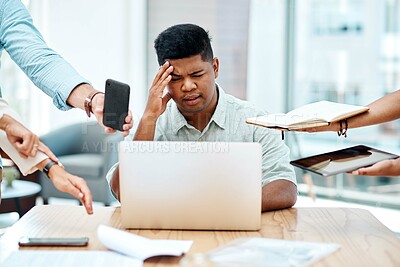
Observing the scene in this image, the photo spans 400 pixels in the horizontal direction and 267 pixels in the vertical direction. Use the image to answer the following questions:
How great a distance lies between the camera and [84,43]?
604cm

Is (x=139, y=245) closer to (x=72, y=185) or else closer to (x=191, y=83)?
(x=72, y=185)

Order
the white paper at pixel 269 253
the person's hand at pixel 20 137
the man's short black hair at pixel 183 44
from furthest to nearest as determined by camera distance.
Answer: the man's short black hair at pixel 183 44 → the person's hand at pixel 20 137 → the white paper at pixel 269 253

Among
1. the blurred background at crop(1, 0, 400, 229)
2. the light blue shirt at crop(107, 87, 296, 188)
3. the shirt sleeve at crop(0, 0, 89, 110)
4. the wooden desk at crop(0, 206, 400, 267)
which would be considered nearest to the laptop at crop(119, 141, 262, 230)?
the wooden desk at crop(0, 206, 400, 267)

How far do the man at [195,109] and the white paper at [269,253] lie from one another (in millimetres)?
530

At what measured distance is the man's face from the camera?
234cm

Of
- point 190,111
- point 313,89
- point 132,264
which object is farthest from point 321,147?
point 132,264

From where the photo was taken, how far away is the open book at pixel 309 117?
5.88 ft

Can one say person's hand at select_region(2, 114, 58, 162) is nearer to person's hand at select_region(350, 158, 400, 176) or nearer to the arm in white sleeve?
the arm in white sleeve

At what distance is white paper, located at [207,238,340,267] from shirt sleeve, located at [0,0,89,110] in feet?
2.51

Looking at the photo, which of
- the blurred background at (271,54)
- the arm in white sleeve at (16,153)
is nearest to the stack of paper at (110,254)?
the arm in white sleeve at (16,153)

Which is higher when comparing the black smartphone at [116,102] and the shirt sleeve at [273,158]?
→ the black smartphone at [116,102]

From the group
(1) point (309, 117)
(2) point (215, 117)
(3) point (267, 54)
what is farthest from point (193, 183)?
(3) point (267, 54)

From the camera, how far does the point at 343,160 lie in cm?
176

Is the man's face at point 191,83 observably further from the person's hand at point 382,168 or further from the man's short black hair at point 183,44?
the person's hand at point 382,168
